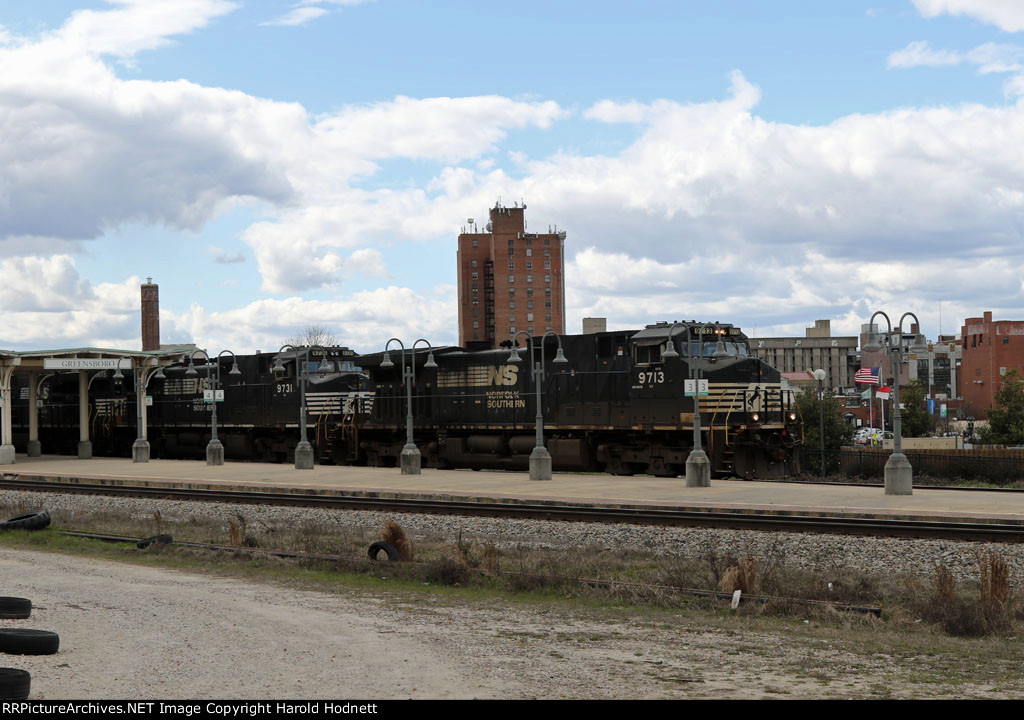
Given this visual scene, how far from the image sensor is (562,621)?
11648mm

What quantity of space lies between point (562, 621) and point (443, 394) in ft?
74.5

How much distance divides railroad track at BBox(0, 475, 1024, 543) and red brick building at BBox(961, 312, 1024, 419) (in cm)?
9479

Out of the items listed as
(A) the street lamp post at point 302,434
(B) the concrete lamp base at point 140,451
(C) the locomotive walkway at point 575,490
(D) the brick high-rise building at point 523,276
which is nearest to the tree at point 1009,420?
(C) the locomotive walkway at point 575,490

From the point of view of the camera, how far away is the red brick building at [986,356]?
109 metres

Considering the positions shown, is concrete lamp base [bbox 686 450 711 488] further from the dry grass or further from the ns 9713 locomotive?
the dry grass

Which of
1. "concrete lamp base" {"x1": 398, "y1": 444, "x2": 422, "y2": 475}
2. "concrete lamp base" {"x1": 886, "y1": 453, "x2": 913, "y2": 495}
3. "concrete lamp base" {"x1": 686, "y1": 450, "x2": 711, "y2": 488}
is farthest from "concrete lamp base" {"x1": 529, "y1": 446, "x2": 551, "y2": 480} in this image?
"concrete lamp base" {"x1": 886, "y1": 453, "x2": 913, "y2": 495}

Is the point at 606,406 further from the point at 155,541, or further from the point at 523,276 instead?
the point at 523,276

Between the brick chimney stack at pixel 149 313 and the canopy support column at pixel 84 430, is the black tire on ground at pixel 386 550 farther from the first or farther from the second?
the brick chimney stack at pixel 149 313

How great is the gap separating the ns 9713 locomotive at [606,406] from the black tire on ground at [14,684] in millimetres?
20341

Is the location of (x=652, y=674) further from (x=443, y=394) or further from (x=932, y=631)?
(x=443, y=394)

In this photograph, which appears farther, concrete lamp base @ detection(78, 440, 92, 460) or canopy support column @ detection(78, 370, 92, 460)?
concrete lamp base @ detection(78, 440, 92, 460)

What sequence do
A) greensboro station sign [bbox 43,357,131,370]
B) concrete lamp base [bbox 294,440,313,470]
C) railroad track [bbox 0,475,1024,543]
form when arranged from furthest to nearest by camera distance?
greensboro station sign [bbox 43,357,131,370] → concrete lamp base [bbox 294,440,313,470] → railroad track [bbox 0,475,1024,543]

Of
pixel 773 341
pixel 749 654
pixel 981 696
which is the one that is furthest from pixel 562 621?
pixel 773 341

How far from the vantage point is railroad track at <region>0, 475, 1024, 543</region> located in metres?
16.8
